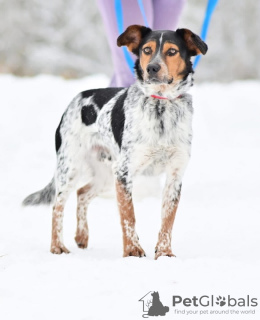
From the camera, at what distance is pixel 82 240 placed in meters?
4.27

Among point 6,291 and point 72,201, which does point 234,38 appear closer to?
point 72,201

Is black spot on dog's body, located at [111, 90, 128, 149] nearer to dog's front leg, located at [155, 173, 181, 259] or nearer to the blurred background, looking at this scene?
dog's front leg, located at [155, 173, 181, 259]

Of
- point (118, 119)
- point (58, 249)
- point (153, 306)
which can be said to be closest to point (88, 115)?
point (118, 119)

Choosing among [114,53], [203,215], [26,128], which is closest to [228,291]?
[203,215]

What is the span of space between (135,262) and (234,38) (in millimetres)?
22939

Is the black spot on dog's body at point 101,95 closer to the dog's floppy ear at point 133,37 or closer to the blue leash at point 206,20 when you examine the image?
the dog's floppy ear at point 133,37

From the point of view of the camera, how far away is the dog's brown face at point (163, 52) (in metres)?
3.53

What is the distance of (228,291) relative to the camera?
287 cm

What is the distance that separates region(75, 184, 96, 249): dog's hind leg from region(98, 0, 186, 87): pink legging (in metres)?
1.37

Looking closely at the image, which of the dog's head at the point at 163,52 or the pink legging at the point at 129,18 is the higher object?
the pink legging at the point at 129,18

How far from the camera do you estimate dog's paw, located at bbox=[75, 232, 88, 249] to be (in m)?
4.26

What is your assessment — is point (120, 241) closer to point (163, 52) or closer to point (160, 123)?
point (160, 123)

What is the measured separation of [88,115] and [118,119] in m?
0.37

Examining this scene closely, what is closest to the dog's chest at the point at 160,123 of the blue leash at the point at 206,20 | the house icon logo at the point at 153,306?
the blue leash at the point at 206,20
